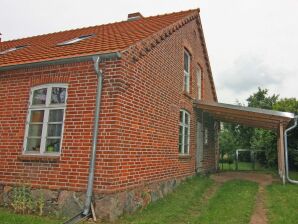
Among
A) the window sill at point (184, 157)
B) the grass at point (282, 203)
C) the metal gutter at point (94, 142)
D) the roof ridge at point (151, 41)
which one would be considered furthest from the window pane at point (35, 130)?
the grass at point (282, 203)

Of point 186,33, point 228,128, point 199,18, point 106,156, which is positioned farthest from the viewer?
point 228,128

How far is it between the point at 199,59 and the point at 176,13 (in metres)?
2.66

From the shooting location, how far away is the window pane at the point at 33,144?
8148 millimetres

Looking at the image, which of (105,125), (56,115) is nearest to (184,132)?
(105,125)

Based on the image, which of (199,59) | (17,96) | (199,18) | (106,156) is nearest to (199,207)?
(106,156)

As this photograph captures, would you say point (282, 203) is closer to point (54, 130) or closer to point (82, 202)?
point (82, 202)

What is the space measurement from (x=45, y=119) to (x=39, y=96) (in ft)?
2.51

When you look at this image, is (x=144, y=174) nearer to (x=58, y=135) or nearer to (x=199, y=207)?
(x=199, y=207)

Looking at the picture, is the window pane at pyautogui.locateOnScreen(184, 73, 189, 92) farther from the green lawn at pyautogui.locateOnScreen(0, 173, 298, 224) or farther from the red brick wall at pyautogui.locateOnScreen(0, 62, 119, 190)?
the red brick wall at pyautogui.locateOnScreen(0, 62, 119, 190)

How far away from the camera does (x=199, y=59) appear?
611 inches

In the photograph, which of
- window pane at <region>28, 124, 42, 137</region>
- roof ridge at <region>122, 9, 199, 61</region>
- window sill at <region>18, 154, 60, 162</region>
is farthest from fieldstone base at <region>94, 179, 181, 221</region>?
roof ridge at <region>122, 9, 199, 61</region>

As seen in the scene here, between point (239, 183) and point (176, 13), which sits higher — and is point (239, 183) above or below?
below

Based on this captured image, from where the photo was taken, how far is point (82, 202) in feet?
23.0

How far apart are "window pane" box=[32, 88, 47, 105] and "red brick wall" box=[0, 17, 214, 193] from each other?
209 millimetres
